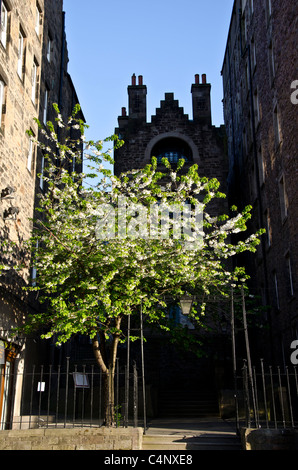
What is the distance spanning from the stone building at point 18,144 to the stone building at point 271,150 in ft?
30.5

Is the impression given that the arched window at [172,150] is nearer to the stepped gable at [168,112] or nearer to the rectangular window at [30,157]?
the stepped gable at [168,112]

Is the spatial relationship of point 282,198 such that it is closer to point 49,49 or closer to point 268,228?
point 268,228

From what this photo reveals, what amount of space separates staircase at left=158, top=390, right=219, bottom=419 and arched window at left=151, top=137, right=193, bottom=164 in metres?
13.5

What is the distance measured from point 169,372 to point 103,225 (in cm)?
1432

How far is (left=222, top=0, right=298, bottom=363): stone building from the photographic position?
19766 millimetres

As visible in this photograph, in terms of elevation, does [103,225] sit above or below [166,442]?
above

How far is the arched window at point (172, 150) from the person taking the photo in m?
31.2

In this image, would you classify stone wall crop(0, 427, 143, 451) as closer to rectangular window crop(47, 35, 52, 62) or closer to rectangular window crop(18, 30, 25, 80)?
rectangular window crop(18, 30, 25, 80)

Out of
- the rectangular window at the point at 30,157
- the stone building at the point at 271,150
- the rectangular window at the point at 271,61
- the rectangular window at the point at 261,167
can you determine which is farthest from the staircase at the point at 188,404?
the rectangular window at the point at 271,61

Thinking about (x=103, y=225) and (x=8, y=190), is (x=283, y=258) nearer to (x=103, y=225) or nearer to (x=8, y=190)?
(x=103, y=225)

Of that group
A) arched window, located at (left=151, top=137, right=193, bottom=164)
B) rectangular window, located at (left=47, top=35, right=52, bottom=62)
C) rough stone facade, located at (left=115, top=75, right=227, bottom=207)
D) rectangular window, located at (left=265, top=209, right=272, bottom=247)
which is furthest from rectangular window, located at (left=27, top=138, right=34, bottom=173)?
arched window, located at (left=151, top=137, right=193, bottom=164)
